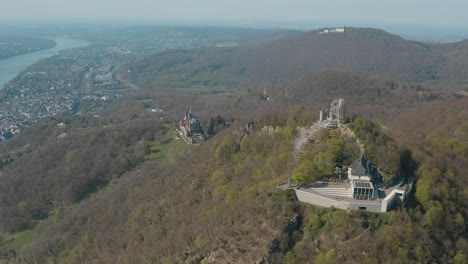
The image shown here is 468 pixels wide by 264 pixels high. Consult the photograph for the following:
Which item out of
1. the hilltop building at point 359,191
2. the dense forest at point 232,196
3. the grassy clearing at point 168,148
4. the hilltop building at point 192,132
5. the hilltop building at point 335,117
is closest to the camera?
the dense forest at point 232,196

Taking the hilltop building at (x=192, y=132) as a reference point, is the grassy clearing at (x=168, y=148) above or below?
below

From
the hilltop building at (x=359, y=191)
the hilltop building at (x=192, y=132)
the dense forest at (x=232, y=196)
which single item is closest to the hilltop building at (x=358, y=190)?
the hilltop building at (x=359, y=191)

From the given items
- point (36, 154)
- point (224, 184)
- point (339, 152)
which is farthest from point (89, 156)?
point (339, 152)

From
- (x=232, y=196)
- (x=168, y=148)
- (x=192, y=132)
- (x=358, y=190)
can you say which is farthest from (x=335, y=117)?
(x=168, y=148)

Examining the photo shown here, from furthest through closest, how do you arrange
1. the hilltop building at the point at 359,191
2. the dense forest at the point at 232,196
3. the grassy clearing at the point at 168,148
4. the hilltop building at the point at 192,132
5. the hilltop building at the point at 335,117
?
the hilltop building at the point at 192,132, the grassy clearing at the point at 168,148, the hilltop building at the point at 335,117, the hilltop building at the point at 359,191, the dense forest at the point at 232,196

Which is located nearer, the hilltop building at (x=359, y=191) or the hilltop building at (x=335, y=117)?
the hilltop building at (x=359, y=191)

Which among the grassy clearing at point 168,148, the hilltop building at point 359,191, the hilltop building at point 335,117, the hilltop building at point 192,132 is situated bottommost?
the grassy clearing at point 168,148

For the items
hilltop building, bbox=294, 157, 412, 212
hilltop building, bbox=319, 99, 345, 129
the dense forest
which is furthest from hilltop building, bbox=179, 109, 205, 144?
hilltop building, bbox=294, 157, 412, 212

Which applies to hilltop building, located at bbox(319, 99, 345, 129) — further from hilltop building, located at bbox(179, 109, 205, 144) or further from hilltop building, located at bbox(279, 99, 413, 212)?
hilltop building, located at bbox(179, 109, 205, 144)

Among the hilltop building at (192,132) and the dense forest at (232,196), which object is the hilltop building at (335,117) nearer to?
the dense forest at (232,196)

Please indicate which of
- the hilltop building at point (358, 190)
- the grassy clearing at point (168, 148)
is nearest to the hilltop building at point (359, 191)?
the hilltop building at point (358, 190)
